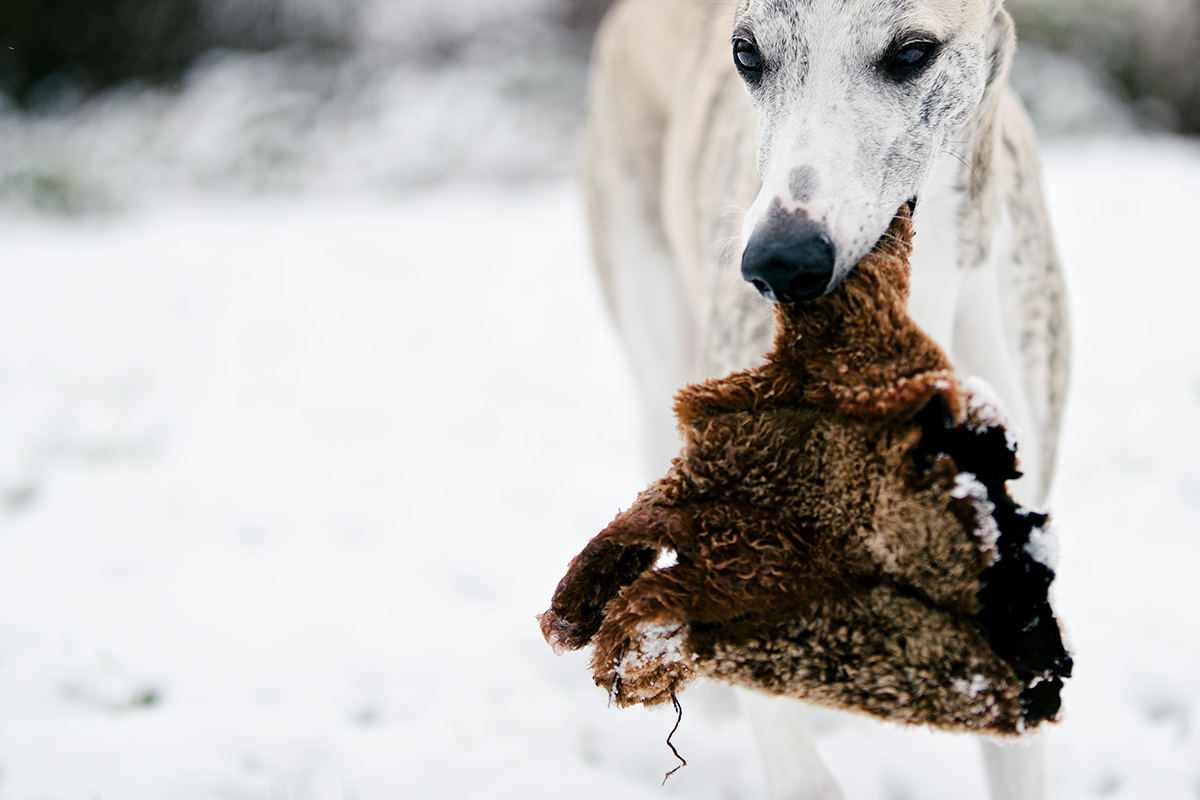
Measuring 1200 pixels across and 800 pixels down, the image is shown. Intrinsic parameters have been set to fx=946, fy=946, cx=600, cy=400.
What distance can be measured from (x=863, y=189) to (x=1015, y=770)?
1016 millimetres

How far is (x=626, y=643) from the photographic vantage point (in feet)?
3.09

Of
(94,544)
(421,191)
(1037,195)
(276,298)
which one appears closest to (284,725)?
(94,544)

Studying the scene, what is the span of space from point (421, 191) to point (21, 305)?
383cm

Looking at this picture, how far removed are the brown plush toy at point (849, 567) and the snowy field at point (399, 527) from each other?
949mm

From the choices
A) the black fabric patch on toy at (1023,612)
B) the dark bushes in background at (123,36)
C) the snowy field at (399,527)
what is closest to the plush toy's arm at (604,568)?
the black fabric patch on toy at (1023,612)

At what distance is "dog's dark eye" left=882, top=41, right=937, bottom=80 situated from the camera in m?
1.29

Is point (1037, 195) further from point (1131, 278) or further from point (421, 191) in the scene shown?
point (421, 191)

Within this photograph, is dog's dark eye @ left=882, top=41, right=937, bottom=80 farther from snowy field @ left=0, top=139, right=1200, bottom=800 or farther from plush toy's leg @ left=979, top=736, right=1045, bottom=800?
snowy field @ left=0, top=139, right=1200, bottom=800

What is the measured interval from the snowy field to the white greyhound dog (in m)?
0.55

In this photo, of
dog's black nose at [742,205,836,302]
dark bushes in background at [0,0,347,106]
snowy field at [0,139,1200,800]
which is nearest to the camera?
dog's black nose at [742,205,836,302]

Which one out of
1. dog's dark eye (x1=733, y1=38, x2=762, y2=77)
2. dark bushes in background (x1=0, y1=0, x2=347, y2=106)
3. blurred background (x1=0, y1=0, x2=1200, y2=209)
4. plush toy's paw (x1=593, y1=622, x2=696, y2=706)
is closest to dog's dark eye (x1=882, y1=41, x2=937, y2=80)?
dog's dark eye (x1=733, y1=38, x2=762, y2=77)

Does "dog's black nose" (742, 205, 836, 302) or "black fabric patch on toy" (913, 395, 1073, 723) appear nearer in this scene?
"black fabric patch on toy" (913, 395, 1073, 723)

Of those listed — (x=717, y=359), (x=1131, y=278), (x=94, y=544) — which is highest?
(x=717, y=359)

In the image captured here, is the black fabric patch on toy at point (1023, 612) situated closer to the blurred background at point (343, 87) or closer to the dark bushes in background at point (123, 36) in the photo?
the blurred background at point (343, 87)
